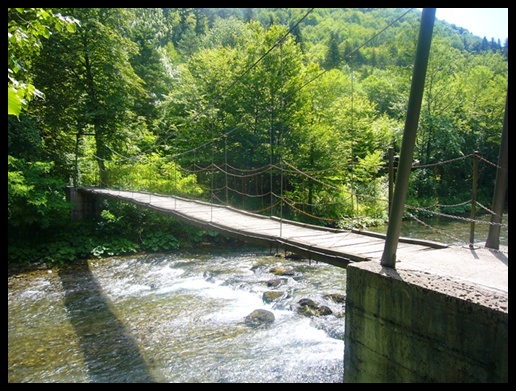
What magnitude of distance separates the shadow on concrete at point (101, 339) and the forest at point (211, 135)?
7.86 ft

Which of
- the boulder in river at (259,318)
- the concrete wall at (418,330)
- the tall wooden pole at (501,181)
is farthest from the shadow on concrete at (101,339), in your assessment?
the tall wooden pole at (501,181)

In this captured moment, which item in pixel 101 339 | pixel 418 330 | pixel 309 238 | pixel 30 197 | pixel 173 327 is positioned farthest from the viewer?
pixel 30 197

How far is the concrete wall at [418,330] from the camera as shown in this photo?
152 cm

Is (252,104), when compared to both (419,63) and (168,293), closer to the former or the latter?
(168,293)

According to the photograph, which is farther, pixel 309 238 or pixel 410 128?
pixel 309 238

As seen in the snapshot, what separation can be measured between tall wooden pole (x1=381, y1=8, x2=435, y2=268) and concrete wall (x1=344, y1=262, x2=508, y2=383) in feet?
0.66

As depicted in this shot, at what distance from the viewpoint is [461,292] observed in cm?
165

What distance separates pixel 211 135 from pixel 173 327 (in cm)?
753

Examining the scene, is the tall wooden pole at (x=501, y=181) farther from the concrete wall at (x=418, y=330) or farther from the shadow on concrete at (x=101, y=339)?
the shadow on concrete at (x=101, y=339)

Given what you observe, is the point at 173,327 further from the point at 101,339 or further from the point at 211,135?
the point at 211,135

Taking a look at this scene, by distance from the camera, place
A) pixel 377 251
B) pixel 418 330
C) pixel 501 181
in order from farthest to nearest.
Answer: pixel 377 251
pixel 501 181
pixel 418 330

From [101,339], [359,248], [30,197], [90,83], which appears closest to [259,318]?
[101,339]

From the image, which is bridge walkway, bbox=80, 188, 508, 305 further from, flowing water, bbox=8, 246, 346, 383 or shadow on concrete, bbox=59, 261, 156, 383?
shadow on concrete, bbox=59, 261, 156, 383

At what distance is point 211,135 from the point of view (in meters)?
11.0
